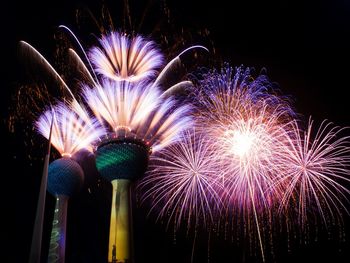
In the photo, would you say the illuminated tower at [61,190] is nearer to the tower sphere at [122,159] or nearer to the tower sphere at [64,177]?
the tower sphere at [64,177]

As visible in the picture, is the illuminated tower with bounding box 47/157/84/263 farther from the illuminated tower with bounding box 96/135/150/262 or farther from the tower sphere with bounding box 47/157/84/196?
the illuminated tower with bounding box 96/135/150/262

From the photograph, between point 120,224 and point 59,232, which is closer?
point 120,224

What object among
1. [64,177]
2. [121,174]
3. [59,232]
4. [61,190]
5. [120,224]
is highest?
[64,177]

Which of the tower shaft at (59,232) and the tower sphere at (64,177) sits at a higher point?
the tower sphere at (64,177)

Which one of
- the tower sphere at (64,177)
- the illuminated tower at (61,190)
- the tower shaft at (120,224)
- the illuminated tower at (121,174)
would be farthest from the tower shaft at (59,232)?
the tower shaft at (120,224)

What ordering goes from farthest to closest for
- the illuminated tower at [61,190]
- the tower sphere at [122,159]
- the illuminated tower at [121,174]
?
the illuminated tower at [61,190] → the tower sphere at [122,159] → the illuminated tower at [121,174]

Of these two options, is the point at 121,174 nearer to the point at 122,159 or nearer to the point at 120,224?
the point at 122,159

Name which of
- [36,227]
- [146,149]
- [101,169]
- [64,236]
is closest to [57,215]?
[64,236]

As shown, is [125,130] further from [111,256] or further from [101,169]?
[111,256]

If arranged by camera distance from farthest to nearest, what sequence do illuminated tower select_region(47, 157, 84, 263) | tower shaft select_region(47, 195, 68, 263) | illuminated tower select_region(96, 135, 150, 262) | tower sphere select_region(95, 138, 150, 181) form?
1. tower shaft select_region(47, 195, 68, 263)
2. illuminated tower select_region(47, 157, 84, 263)
3. tower sphere select_region(95, 138, 150, 181)
4. illuminated tower select_region(96, 135, 150, 262)

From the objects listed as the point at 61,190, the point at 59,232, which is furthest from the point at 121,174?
the point at 59,232

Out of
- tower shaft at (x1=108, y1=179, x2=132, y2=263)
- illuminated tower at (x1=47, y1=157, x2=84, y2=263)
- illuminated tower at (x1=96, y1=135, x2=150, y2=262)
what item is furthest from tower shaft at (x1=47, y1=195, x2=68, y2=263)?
tower shaft at (x1=108, y1=179, x2=132, y2=263)
